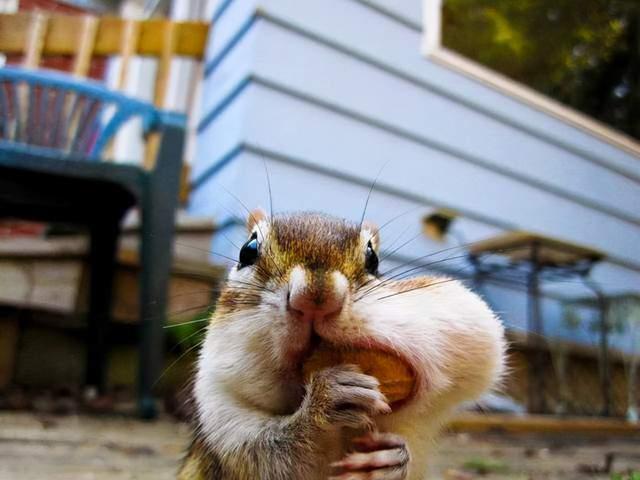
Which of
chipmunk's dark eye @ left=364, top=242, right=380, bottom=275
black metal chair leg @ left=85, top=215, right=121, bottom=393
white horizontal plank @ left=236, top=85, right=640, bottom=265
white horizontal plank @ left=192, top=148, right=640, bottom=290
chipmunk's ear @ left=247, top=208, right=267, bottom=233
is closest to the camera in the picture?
chipmunk's dark eye @ left=364, top=242, right=380, bottom=275

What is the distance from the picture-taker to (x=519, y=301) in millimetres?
3859

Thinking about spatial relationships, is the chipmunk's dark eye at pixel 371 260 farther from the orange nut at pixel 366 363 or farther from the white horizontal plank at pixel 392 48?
the white horizontal plank at pixel 392 48

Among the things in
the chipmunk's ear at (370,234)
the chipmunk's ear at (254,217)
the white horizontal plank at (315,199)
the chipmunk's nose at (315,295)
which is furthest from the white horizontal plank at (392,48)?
the chipmunk's nose at (315,295)

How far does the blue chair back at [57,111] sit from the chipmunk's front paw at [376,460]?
1.72m

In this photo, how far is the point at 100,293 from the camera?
8.73ft

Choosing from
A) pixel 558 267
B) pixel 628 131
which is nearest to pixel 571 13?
pixel 628 131

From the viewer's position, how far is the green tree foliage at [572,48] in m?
4.22

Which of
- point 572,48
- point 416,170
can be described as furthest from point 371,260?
point 572,48

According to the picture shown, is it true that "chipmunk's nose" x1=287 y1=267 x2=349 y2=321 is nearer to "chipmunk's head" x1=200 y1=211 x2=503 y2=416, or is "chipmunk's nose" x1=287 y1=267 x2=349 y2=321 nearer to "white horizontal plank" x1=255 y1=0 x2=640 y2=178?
"chipmunk's head" x1=200 y1=211 x2=503 y2=416

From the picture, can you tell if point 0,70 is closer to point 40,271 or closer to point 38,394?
point 40,271

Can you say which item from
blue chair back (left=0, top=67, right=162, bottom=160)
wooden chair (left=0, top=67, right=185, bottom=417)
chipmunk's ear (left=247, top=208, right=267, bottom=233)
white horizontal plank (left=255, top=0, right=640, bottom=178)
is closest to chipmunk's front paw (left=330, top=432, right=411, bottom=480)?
chipmunk's ear (left=247, top=208, right=267, bottom=233)

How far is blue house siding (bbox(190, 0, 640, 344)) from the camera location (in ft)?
9.81

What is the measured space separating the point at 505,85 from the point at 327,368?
11.8ft

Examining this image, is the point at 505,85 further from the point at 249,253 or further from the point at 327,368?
the point at 327,368
